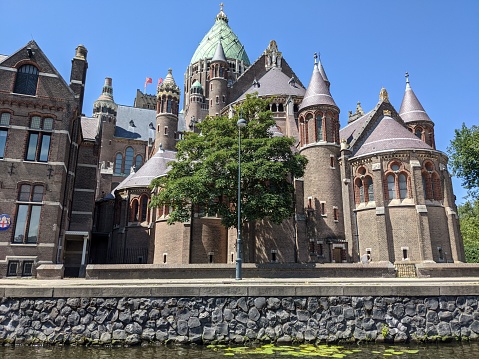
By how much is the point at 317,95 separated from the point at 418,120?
14.1 metres

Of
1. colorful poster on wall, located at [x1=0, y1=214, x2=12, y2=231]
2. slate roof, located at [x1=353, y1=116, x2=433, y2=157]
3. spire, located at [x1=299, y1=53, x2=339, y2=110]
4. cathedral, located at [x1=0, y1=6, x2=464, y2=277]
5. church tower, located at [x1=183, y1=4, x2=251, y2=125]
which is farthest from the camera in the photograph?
church tower, located at [x1=183, y1=4, x2=251, y2=125]

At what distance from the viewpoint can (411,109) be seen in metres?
46.2

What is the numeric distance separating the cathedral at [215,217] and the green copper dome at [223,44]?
1465 inches

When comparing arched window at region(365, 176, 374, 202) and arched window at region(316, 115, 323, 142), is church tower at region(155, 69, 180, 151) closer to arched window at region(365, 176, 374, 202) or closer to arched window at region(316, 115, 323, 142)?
arched window at region(316, 115, 323, 142)

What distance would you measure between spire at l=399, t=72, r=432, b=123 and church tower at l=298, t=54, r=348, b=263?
11.6 metres

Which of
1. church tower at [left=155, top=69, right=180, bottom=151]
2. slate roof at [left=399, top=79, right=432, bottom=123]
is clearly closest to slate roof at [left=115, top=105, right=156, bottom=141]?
church tower at [left=155, top=69, right=180, bottom=151]

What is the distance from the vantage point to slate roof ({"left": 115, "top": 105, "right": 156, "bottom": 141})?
68875mm

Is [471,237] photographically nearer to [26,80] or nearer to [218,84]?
[218,84]

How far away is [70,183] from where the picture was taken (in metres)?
28.8

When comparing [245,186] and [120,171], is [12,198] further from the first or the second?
[120,171]

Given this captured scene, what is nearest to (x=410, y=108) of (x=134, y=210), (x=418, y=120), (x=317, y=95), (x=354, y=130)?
(x=418, y=120)

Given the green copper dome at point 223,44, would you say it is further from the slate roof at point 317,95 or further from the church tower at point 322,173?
the church tower at point 322,173

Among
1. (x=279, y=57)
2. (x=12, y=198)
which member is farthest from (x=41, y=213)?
(x=279, y=57)

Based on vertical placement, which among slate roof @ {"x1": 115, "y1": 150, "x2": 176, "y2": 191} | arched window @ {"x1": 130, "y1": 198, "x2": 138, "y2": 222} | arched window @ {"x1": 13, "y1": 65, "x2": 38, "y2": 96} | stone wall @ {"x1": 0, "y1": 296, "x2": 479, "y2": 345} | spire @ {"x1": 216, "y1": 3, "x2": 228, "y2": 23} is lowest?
stone wall @ {"x1": 0, "y1": 296, "x2": 479, "y2": 345}
